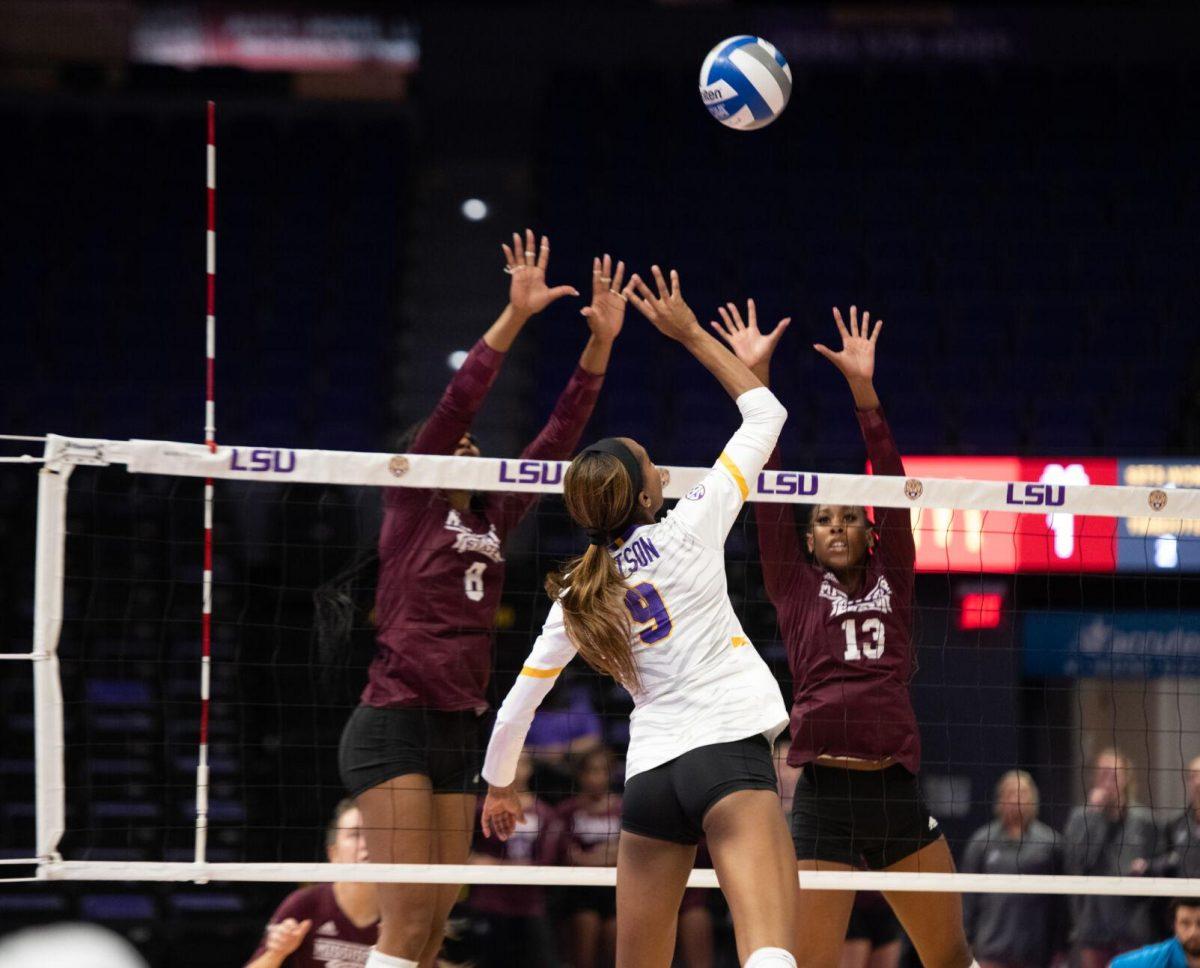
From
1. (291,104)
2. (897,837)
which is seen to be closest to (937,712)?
(897,837)

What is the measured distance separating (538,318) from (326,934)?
26.1 ft

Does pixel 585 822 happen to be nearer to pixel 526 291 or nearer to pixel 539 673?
pixel 526 291

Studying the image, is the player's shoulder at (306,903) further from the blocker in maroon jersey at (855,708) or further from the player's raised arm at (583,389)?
the blocker in maroon jersey at (855,708)

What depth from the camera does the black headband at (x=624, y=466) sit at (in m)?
4.35

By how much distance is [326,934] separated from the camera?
639cm

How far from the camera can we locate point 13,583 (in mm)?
11734

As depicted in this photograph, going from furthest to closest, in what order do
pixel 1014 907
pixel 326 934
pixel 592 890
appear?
pixel 592 890, pixel 1014 907, pixel 326 934

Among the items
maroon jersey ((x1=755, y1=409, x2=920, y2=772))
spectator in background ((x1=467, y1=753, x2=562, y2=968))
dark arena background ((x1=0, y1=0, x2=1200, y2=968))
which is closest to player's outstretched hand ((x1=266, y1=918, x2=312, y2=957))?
maroon jersey ((x1=755, y1=409, x2=920, y2=772))

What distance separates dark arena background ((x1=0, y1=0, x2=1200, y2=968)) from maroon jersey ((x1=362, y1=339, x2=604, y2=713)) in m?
3.33

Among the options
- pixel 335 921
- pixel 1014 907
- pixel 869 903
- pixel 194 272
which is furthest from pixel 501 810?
pixel 194 272

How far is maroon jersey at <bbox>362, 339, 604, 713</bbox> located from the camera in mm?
5703

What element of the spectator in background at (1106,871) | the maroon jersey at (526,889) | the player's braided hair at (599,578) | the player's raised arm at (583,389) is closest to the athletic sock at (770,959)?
the player's braided hair at (599,578)

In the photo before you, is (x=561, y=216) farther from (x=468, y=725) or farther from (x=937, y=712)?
(x=468, y=725)

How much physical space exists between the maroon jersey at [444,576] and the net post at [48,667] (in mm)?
1149
